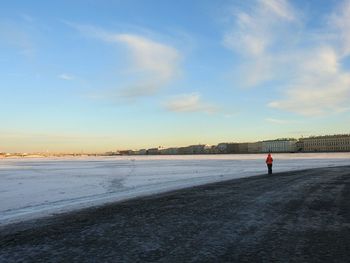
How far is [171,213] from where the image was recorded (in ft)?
42.5

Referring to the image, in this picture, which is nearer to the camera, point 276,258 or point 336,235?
point 276,258

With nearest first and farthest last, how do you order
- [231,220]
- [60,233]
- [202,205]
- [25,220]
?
[60,233] → [231,220] → [25,220] → [202,205]

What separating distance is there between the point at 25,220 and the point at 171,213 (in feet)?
14.1

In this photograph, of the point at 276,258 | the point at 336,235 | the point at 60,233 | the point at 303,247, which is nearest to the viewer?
the point at 276,258

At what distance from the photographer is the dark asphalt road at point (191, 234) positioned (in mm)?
7441

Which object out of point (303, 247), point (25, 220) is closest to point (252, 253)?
point (303, 247)

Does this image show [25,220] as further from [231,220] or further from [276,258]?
[276,258]

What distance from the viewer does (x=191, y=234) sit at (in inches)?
368

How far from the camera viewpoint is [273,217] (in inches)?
460

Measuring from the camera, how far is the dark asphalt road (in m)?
7.44

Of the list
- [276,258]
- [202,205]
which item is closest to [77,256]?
[276,258]

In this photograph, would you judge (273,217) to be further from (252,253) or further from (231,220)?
(252,253)

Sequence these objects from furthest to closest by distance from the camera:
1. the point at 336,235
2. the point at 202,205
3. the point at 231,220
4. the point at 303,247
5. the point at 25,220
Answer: the point at 202,205
the point at 25,220
the point at 231,220
the point at 336,235
the point at 303,247

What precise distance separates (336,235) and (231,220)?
297 cm
